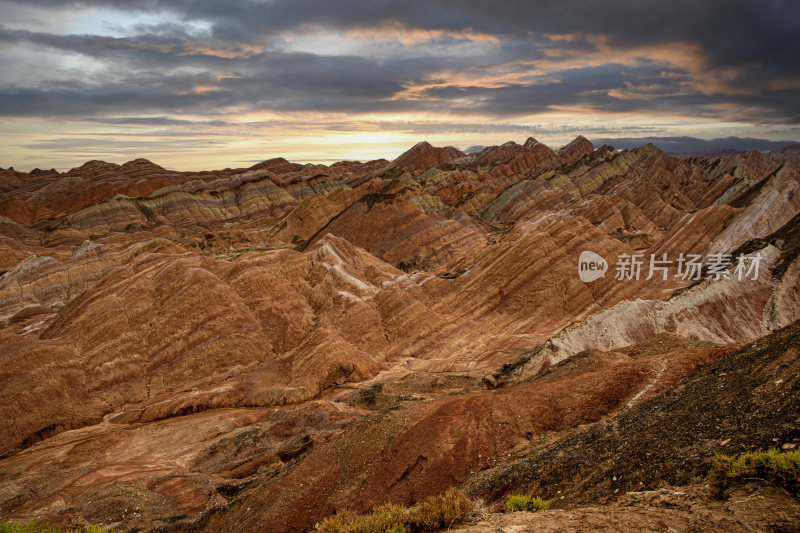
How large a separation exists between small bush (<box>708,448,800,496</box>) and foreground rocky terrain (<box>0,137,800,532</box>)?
58 cm

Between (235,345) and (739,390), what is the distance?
3155cm

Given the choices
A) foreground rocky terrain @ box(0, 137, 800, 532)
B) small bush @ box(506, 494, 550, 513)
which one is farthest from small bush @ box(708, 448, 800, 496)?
small bush @ box(506, 494, 550, 513)

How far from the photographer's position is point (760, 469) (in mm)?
8164

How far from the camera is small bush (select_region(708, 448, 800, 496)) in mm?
7508

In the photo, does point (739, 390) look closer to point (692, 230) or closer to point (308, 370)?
point (308, 370)

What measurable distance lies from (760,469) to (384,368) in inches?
1141

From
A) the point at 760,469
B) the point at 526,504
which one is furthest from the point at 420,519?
the point at 760,469

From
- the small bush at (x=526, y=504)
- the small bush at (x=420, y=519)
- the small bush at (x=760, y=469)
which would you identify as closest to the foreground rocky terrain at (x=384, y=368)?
the small bush at (x=760, y=469)

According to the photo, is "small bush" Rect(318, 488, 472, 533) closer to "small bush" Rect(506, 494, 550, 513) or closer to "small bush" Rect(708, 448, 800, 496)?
"small bush" Rect(506, 494, 550, 513)

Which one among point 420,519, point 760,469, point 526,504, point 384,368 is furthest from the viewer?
point 384,368

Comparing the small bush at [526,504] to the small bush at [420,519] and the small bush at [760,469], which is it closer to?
the small bush at [420,519]

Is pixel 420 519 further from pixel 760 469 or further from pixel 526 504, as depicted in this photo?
pixel 760 469

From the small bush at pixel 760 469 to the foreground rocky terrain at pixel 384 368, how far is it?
1.91ft

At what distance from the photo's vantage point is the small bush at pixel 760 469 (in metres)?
7.51
